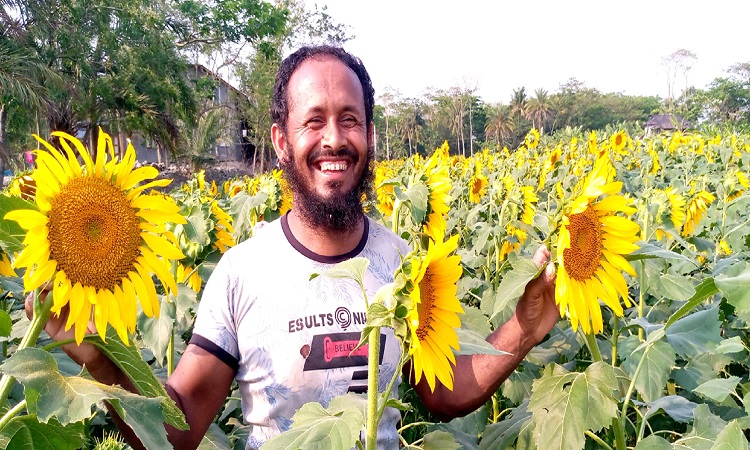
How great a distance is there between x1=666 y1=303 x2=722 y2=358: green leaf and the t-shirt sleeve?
115 cm

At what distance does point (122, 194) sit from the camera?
3.90ft

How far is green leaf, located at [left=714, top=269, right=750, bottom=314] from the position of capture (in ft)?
3.11

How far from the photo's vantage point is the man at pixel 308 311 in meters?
1.80

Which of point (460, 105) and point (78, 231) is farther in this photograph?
point (460, 105)

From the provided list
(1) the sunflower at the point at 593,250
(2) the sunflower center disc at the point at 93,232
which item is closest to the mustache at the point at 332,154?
(1) the sunflower at the point at 593,250

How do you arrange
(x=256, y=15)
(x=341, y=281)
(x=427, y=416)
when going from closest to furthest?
(x=341, y=281) < (x=427, y=416) < (x=256, y=15)

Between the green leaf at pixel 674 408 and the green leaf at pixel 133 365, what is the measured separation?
1.17 meters

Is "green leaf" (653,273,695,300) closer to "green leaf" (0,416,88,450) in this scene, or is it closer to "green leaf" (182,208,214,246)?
"green leaf" (182,208,214,246)

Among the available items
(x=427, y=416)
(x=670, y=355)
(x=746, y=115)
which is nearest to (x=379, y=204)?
(x=427, y=416)

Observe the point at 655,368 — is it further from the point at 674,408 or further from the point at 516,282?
the point at 516,282

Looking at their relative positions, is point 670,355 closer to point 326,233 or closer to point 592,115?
point 326,233

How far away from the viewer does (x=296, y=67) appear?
2.05 m

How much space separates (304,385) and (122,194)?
0.83m

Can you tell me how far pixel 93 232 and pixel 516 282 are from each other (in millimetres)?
902
